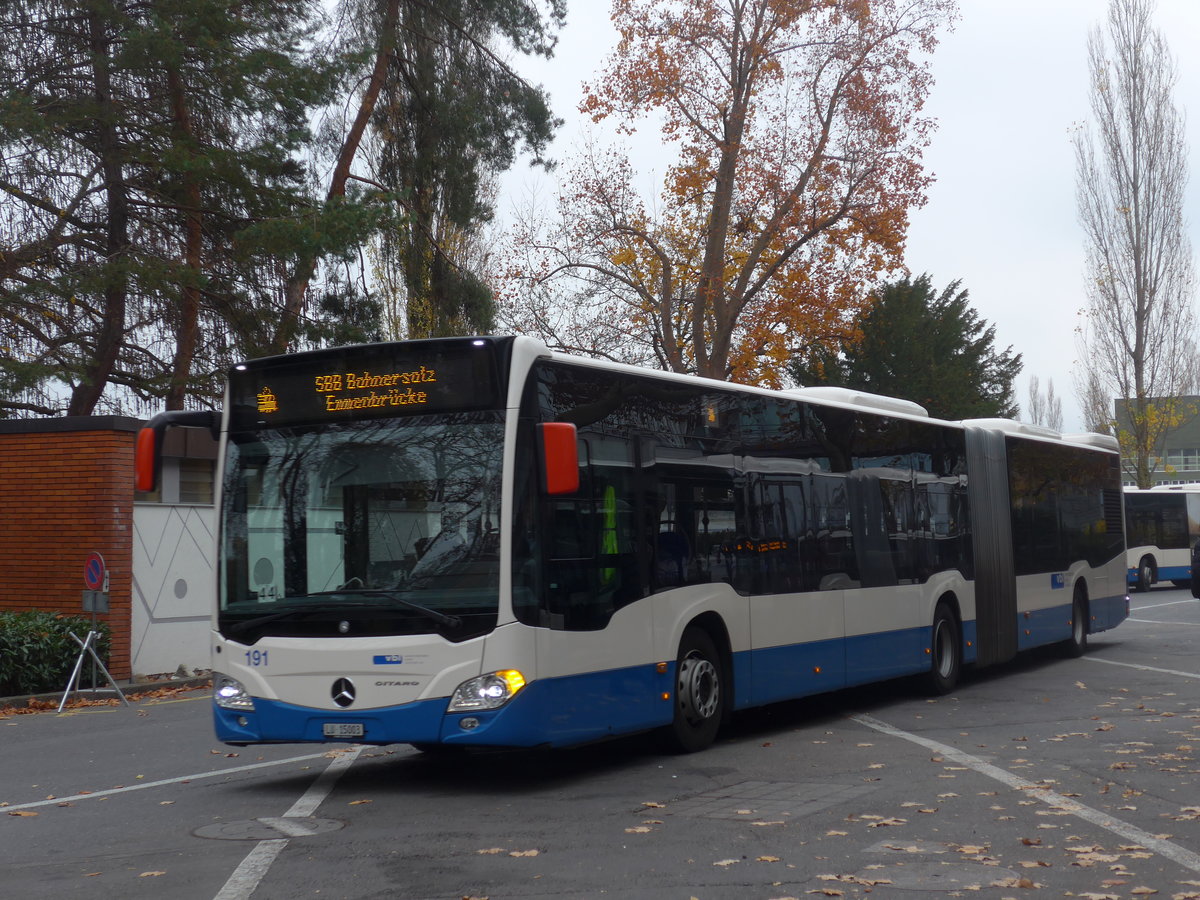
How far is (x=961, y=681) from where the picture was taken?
17.4 metres

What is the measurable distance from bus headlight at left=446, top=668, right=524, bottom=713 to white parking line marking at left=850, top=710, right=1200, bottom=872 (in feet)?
10.7

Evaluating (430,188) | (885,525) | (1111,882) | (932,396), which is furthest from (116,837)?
(932,396)

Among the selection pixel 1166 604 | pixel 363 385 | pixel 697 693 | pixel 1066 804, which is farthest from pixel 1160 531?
pixel 363 385

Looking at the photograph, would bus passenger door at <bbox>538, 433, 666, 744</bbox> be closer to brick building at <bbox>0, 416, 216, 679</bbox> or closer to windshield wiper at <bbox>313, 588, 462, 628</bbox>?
windshield wiper at <bbox>313, 588, 462, 628</bbox>

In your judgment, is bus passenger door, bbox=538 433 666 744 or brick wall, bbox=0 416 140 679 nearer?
→ bus passenger door, bbox=538 433 666 744

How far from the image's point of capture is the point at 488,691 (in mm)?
8922

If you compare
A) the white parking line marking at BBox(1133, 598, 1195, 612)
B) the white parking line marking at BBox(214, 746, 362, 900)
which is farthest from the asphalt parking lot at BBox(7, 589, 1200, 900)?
the white parking line marking at BBox(1133, 598, 1195, 612)

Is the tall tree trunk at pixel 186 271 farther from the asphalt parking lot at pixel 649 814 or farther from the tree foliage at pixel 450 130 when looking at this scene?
the asphalt parking lot at pixel 649 814

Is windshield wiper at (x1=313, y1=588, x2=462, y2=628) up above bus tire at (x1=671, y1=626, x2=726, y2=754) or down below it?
above

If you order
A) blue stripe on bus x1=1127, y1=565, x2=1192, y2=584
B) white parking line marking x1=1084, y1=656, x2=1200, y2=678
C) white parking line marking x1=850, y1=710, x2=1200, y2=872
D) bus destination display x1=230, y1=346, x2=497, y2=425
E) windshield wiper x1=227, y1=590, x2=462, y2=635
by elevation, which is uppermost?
bus destination display x1=230, y1=346, x2=497, y2=425

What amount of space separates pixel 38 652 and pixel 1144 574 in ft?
111

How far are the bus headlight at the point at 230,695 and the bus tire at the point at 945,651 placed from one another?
8377 mm

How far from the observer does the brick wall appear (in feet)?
63.4

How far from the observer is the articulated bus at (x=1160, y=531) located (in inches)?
1650
